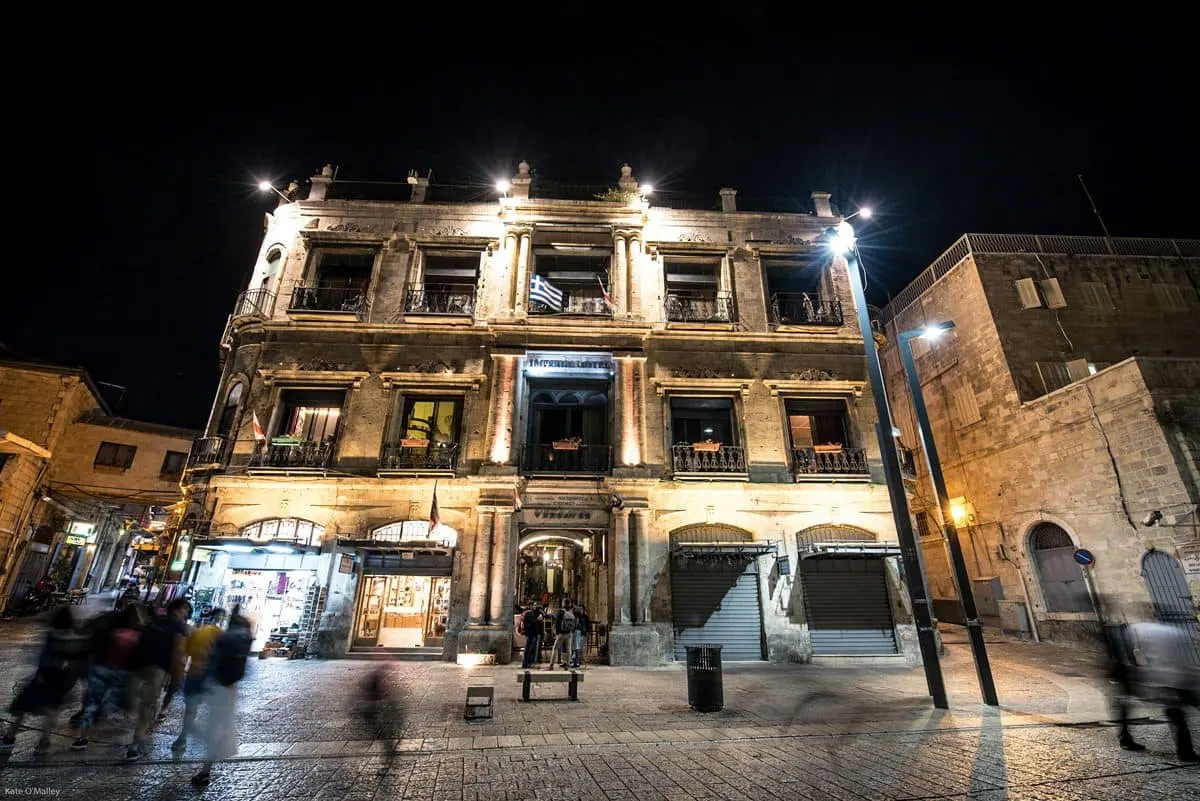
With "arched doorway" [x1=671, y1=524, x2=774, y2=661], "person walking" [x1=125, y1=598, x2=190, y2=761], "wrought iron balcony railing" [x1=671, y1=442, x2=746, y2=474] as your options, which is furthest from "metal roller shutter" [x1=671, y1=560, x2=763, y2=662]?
"person walking" [x1=125, y1=598, x2=190, y2=761]

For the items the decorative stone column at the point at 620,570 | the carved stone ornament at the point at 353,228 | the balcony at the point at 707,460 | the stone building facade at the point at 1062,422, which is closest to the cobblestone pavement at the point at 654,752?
the decorative stone column at the point at 620,570

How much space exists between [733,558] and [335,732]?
11.0m

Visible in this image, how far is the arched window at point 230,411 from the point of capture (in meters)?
16.1

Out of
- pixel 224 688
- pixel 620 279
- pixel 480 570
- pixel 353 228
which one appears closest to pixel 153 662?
pixel 224 688

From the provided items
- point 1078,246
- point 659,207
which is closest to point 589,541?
point 659,207

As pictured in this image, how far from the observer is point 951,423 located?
21.8 m

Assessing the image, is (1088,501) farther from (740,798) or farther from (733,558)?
(740,798)

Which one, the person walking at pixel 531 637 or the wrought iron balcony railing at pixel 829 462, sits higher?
the wrought iron balcony railing at pixel 829 462

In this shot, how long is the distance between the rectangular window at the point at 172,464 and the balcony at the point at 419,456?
19752 mm

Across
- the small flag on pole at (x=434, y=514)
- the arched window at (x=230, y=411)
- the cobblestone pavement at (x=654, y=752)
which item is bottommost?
the cobblestone pavement at (x=654, y=752)

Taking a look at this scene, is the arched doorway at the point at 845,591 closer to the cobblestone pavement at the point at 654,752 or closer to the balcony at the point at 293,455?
the cobblestone pavement at the point at 654,752

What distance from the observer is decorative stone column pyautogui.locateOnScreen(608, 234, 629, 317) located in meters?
17.6

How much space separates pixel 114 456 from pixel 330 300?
17755mm

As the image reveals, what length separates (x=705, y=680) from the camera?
8.23 metres
